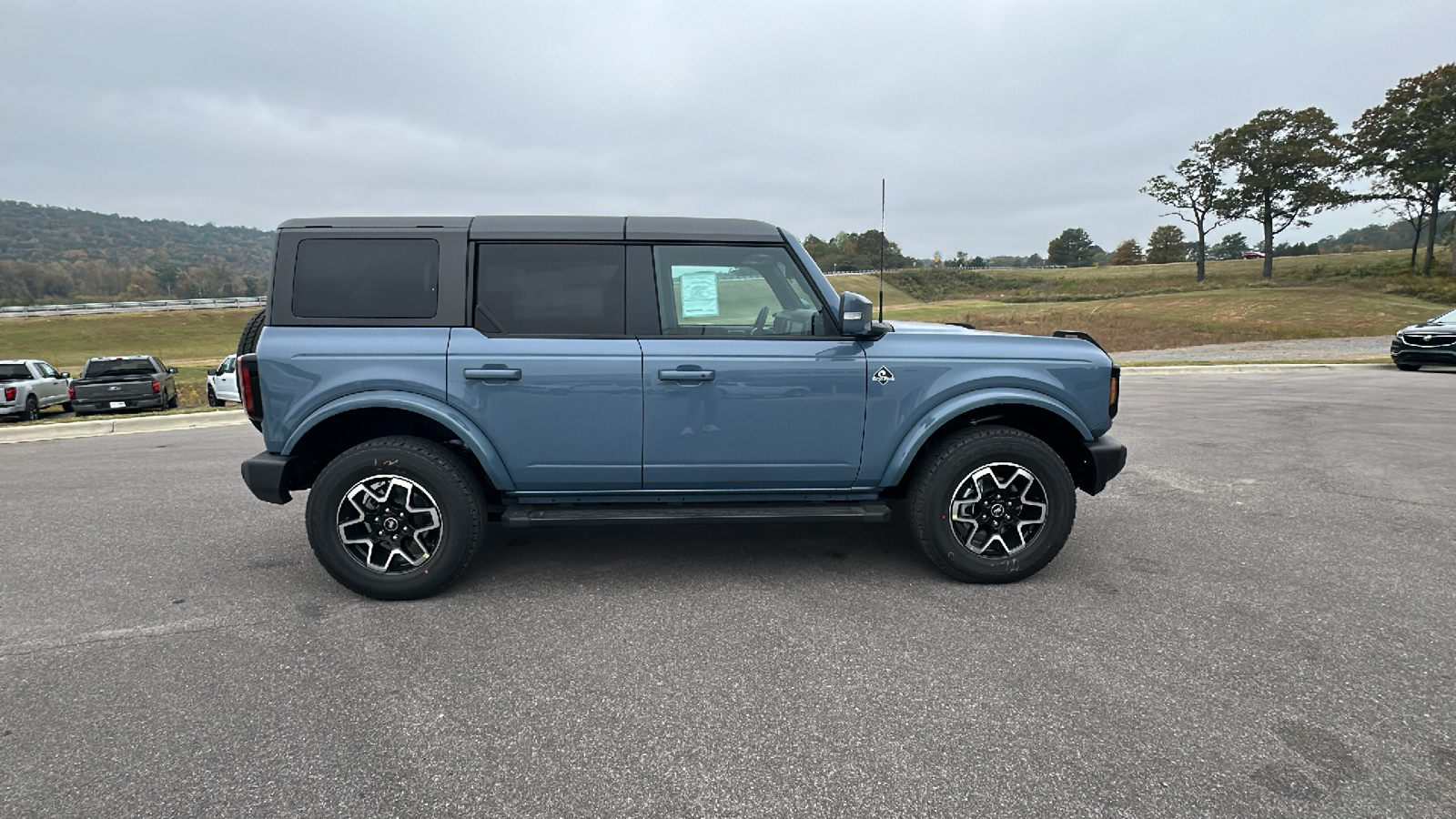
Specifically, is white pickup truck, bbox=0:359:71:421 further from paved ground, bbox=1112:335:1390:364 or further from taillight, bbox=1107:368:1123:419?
paved ground, bbox=1112:335:1390:364

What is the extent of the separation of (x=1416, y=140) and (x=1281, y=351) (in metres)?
34.5

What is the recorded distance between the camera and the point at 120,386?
1543 cm

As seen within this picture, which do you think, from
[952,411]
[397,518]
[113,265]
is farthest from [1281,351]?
[113,265]

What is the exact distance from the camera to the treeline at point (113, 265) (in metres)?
98.2

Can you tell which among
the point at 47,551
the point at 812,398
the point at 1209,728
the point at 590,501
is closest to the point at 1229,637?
the point at 1209,728

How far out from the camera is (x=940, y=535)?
3660 millimetres

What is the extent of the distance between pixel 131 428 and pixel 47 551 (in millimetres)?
7836

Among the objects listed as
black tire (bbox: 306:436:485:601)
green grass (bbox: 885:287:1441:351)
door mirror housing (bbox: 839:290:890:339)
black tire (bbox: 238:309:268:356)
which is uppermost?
green grass (bbox: 885:287:1441:351)

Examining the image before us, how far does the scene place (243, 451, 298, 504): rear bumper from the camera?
354 cm

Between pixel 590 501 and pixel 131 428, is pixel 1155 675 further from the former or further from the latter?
pixel 131 428

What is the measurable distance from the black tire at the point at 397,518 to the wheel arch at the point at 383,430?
16 centimetres

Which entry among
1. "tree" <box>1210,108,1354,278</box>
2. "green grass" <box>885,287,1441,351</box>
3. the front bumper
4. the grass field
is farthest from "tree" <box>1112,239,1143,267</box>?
the front bumper

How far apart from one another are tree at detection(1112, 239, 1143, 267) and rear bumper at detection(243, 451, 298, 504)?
11939 cm

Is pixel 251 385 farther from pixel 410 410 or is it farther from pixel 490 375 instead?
pixel 490 375
